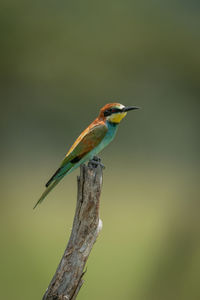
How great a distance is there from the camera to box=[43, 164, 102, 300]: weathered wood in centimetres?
166

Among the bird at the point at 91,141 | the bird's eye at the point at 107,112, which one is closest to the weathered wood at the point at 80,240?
the bird at the point at 91,141

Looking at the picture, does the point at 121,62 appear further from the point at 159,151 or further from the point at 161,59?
the point at 159,151

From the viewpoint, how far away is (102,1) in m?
9.52

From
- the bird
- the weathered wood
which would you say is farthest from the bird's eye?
the weathered wood

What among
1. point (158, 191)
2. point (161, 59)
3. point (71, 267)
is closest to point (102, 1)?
point (161, 59)

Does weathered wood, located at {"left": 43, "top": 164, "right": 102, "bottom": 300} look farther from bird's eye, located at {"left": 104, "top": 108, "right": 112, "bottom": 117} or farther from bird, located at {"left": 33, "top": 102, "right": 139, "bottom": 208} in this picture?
bird's eye, located at {"left": 104, "top": 108, "right": 112, "bottom": 117}

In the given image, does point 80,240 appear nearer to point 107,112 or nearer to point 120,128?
point 107,112

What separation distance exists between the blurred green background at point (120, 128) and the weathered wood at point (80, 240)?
2272 millimetres

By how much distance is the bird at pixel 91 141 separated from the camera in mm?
2260

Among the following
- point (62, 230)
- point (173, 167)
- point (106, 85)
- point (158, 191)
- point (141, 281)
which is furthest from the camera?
point (106, 85)

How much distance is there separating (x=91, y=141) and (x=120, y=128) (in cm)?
458

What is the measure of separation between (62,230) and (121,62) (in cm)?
467

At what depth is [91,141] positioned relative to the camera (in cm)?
235

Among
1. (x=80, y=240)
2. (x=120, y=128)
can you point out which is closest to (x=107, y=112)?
(x=80, y=240)
